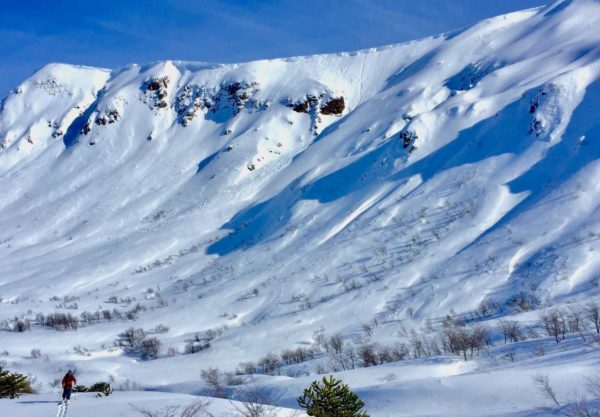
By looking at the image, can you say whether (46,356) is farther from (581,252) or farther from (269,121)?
(269,121)

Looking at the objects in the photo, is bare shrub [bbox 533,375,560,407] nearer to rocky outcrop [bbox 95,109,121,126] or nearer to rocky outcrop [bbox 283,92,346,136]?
rocky outcrop [bbox 283,92,346,136]

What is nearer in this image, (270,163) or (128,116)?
(270,163)

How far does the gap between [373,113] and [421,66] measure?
29580 millimetres

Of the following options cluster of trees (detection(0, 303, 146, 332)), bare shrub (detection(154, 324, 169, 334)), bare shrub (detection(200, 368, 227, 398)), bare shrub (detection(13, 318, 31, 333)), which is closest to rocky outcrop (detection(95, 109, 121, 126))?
cluster of trees (detection(0, 303, 146, 332))

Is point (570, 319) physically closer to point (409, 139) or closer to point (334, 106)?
point (409, 139)

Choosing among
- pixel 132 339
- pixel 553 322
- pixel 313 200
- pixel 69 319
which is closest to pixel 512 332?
pixel 553 322

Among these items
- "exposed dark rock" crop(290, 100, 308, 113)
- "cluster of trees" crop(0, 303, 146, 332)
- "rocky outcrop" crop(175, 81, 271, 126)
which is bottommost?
"cluster of trees" crop(0, 303, 146, 332)

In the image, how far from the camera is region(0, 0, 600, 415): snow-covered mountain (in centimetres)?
Answer: 7344

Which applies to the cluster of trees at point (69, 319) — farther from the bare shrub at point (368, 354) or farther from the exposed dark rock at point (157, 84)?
the exposed dark rock at point (157, 84)

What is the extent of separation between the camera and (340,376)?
4184 cm

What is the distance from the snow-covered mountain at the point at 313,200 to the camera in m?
73.4

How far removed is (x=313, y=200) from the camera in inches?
4601

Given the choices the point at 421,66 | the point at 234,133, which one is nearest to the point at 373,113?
the point at 421,66

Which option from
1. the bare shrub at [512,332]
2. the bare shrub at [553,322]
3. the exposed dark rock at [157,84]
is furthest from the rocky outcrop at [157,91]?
the bare shrub at [553,322]
